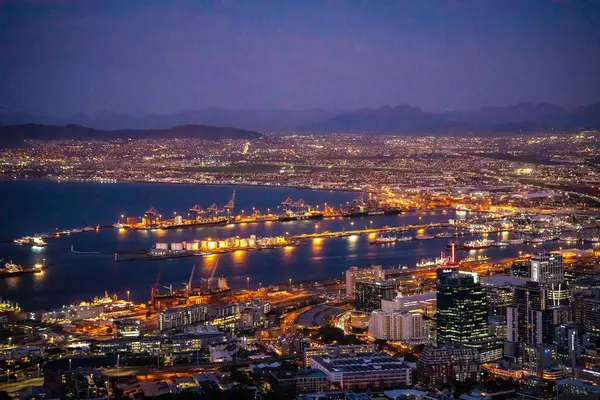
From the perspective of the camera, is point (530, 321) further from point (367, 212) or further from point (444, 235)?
point (367, 212)

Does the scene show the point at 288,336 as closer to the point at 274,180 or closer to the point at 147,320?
the point at 147,320

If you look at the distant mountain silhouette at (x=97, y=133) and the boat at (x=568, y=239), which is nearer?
the distant mountain silhouette at (x=97, y=133)

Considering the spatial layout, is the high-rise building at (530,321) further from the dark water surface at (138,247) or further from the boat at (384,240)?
the boat at (384,240)

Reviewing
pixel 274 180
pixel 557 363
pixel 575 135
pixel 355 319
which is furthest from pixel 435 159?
pixel 557 363

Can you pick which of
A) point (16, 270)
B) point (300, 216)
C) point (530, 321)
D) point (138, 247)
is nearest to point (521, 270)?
point (530, 321)

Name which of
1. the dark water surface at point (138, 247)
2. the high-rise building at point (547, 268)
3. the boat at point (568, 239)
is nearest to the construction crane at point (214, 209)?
the dark water surface at point (138, 247)

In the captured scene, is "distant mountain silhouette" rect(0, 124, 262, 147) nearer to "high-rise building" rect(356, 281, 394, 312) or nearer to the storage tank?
the storage tank
